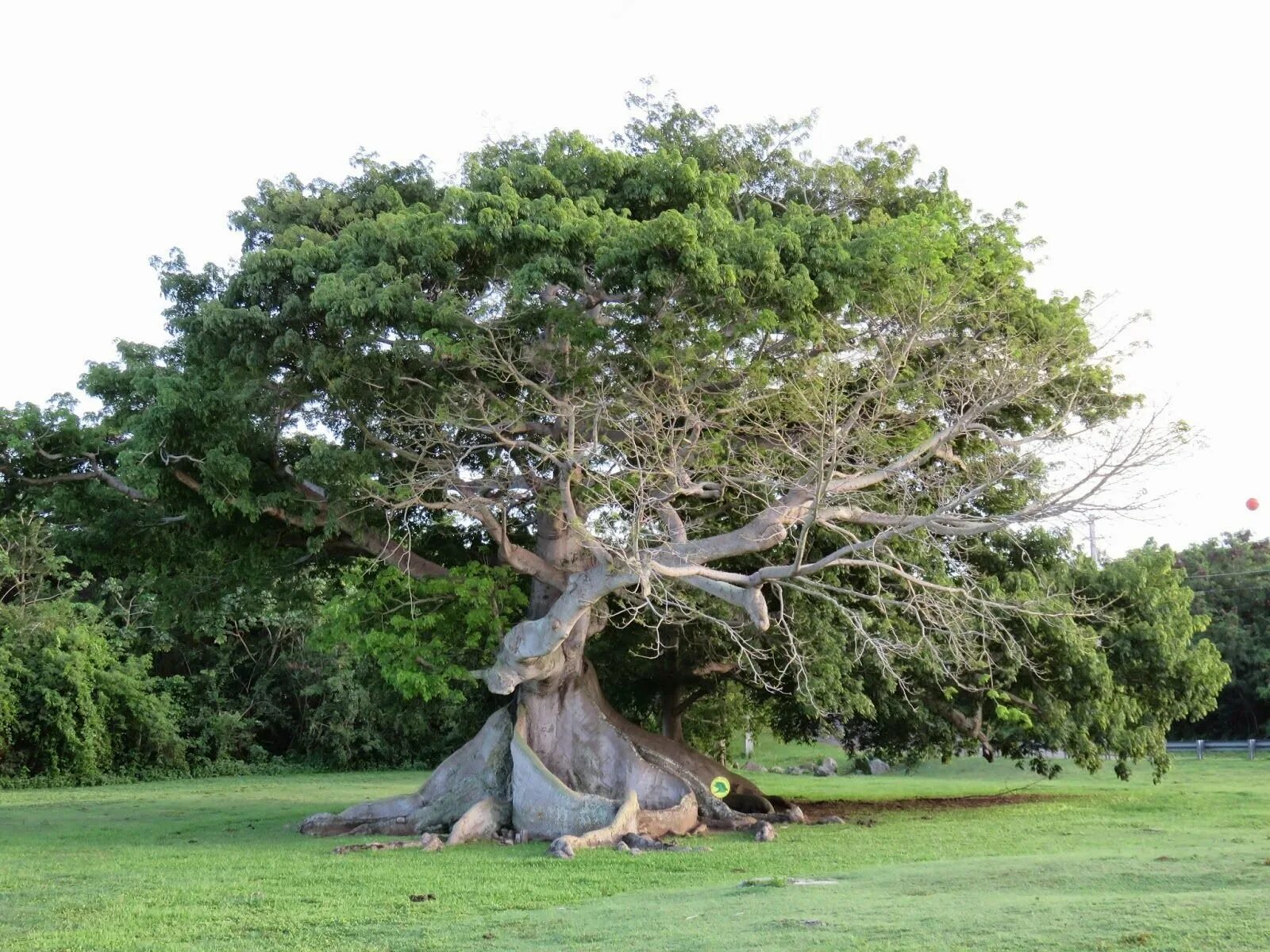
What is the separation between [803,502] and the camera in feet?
46.5

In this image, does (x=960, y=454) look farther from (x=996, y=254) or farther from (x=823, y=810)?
(x=823, y=810)

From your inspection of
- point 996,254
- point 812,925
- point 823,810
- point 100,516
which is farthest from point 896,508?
point 100,516

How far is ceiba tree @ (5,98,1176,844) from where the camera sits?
1318cm

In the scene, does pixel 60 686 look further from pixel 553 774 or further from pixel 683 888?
pixel 683 888

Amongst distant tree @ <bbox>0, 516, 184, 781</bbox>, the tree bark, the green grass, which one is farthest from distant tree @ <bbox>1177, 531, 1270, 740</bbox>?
distant tree @ <bbox>0, 516, 184, 781</bbox>

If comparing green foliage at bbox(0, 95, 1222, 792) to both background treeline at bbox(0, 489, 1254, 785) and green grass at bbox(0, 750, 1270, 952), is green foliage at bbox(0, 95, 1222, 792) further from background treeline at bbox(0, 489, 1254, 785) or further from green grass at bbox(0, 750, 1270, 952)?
green grass at bbox(0, 750, 1270, 952)

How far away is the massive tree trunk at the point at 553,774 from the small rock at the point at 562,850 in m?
1.36

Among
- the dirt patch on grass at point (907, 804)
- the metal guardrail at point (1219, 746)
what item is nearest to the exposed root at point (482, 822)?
the dirt patch on grass at point (907, 804)

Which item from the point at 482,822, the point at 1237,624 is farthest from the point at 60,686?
the point at 1237,624

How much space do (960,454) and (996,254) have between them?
8.81 ft

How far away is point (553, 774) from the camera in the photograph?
16.1m

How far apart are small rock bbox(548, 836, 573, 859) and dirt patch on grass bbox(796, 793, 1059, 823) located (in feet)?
18.2

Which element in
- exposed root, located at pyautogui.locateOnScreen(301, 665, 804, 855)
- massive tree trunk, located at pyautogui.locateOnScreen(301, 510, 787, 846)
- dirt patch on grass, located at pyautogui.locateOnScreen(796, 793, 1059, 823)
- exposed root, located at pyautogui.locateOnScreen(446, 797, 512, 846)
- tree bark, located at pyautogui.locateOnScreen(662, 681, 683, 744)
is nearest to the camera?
exposed root, located at pyautogui.locateOnScreen(446, 797, 512, 846)

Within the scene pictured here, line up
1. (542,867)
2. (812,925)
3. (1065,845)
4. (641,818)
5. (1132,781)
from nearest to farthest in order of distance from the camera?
(812,925), (542,867), (1065,845), (641,818), (1132,781)
